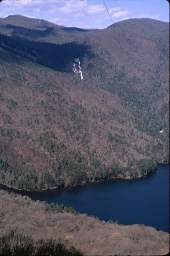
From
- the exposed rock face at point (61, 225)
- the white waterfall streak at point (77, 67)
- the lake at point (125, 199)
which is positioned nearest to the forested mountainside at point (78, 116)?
the white waterfall streak at point (77, 67)

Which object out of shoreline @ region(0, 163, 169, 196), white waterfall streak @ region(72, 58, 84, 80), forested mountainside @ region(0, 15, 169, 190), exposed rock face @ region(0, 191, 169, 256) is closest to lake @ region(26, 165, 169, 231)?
shoreline @ region(0, 163, 169, 196)

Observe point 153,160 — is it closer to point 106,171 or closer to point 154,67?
point 106,171

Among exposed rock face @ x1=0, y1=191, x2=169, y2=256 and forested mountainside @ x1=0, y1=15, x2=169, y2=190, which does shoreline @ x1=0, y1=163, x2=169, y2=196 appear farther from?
exposed rock face @ x1=0, y1=191, x2=169, y2=256

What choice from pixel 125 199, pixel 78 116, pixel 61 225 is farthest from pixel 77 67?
pixel 61 225

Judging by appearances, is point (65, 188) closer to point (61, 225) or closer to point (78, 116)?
point (78, 116)

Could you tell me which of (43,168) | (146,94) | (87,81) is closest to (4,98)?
(43,168)

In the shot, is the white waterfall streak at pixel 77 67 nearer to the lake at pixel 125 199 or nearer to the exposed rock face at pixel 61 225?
the lake at pixel 125 199
